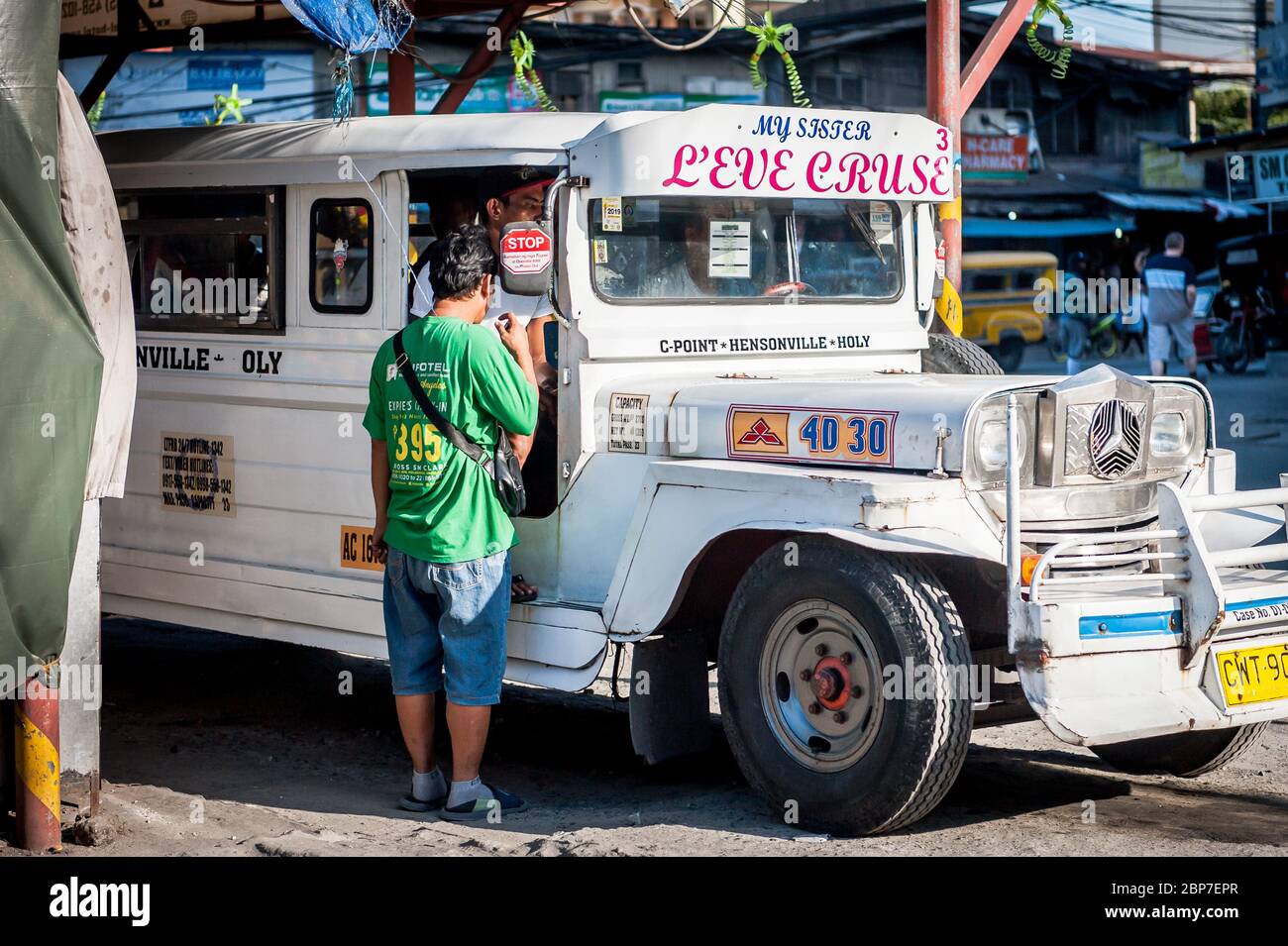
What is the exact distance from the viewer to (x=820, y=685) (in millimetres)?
4742

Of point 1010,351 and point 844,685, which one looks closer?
point 844,685

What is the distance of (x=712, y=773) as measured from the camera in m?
A: 5.78

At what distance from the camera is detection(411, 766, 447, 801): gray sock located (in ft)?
17.5

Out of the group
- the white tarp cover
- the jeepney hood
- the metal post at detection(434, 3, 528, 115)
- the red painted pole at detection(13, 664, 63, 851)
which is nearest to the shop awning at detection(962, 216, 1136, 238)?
the metal post at detection(434, 3, 528, 115)

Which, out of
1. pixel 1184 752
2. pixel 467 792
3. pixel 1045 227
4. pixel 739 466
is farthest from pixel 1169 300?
pixel 1045 227

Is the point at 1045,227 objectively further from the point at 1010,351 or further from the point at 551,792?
the point at 551,792

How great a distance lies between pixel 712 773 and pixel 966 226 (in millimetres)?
27165

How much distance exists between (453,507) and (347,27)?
82.4 inches

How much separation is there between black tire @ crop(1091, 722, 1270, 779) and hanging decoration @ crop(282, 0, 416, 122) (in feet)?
11.8

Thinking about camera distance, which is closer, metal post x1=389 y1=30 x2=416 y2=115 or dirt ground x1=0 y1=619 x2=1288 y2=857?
dirt ground x1=0 y1=619 x2=1288 y2=857

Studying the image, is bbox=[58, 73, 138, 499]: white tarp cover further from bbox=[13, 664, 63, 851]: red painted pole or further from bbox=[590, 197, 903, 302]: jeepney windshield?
bbox=[590, 197, 903, 302]: jeepney windshield

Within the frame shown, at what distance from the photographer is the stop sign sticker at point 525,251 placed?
503 centimetres

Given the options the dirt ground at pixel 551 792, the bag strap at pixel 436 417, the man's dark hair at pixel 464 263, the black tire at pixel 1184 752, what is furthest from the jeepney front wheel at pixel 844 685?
the man's dark hair at pixel 464 263

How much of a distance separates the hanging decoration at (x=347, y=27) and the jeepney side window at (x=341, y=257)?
36 centimetres
